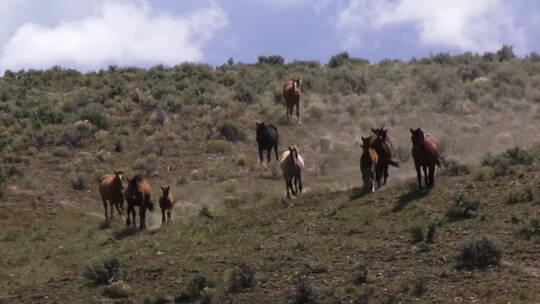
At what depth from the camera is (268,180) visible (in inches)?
1337

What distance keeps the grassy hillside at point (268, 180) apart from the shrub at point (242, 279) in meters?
0.09

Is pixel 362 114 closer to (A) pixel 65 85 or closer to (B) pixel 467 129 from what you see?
(B) pixel 467 129

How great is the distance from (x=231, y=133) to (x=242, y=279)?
2403 cm

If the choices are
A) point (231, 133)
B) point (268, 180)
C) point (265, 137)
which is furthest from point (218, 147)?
point (268, 180)

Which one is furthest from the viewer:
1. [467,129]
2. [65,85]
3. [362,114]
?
[65,85]

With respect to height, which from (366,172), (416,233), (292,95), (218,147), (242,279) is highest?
(292,95)

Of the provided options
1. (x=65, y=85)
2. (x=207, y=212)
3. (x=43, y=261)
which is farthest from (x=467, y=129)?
(x=65, y=85)

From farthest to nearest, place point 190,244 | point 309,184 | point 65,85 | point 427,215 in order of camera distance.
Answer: point 65,85, point 309,184, point 190,244, point 427,215

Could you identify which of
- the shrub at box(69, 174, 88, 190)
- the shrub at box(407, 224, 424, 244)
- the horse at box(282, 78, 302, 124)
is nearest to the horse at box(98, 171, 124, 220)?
the shrub at box(69, 174, 88, 190)

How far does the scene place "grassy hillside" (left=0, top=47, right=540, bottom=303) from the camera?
18.5 m

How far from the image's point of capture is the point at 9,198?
32.6 meters

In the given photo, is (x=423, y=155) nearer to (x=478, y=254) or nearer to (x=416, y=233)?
(x=416, y=233)

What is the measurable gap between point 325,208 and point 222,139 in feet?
59.8

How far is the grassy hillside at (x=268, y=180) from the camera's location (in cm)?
1852
